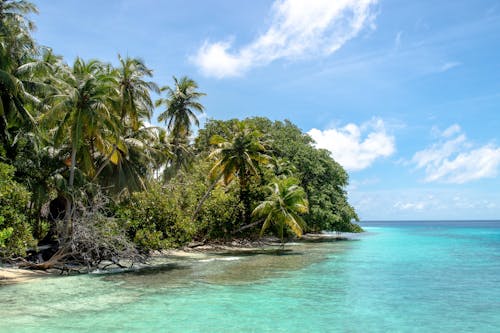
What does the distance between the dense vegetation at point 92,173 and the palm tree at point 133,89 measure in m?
0.06

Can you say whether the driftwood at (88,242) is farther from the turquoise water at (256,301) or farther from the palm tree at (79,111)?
the turquoise water at (256,301)

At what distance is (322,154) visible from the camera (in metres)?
45.2

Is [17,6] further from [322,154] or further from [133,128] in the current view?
[322,154]

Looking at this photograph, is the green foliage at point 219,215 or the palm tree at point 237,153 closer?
the green foliage at point 219,215

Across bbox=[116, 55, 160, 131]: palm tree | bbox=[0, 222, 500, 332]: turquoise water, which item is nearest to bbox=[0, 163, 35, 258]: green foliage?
bbox=[0, 222, 500, 332]: turquoise water

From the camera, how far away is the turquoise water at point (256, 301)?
33.1ft

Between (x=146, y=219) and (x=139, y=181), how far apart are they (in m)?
5.62

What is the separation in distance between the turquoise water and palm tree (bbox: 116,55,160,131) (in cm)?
946

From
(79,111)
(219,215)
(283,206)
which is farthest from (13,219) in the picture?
(283,206)

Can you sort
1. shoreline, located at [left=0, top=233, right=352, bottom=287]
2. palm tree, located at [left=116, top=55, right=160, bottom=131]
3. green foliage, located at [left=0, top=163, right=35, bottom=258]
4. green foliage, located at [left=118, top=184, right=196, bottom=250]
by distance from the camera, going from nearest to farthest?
green foliage, located at [left=0, top=163, right=35, bottom=258] < shoreline, located at [left=0, top=233, right=352, bottom=287] < green foliage, located at [left=118, top=184, right=196, bottom=250] < palm tree, located at [left=116, top=55, right=160, bottom=131]

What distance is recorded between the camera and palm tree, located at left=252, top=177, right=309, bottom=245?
30219mm

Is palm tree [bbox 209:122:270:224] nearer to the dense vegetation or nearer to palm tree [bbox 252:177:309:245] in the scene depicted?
the dense vegetation

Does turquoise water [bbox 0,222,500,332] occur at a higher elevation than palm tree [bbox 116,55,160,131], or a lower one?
lower

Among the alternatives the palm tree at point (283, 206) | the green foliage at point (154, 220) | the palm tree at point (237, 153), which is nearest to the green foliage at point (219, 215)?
the palm tree at point (237, 153)
